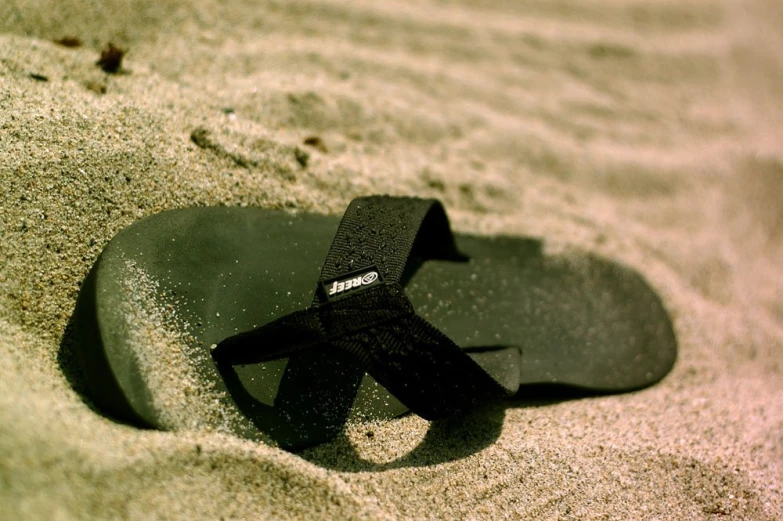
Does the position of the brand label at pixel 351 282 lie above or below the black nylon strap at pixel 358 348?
above

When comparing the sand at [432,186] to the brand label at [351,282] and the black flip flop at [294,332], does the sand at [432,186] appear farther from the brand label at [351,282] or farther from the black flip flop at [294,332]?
the brand label at [351,282]

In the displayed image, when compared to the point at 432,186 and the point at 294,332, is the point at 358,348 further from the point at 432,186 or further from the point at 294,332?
the point at 432,186

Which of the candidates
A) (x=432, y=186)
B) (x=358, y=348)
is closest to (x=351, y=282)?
(x=358, y=348)

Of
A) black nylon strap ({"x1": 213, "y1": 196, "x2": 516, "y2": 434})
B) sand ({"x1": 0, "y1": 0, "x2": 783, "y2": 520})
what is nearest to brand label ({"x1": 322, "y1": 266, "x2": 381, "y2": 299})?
black nylon strap ({"x1": 213, "y1": 196, "x2": 516, "y2": 434})

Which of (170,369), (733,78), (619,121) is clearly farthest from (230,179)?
(733,78)

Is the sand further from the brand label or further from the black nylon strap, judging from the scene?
the brand label

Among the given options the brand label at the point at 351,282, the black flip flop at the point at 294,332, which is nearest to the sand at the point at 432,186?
the black flip flop at the point at 294,332
